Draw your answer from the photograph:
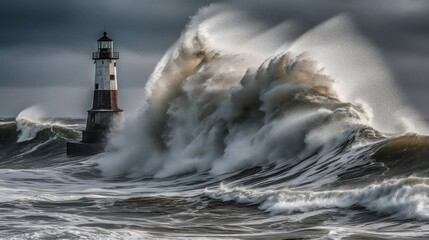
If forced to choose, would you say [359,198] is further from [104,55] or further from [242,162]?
[104,55]

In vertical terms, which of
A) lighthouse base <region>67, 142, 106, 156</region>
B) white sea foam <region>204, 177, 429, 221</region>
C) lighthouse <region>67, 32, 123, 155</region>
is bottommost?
white sea foam <region>204, 177, 429, 221</region>

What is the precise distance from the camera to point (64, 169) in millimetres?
27469

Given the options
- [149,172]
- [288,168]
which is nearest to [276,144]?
[288,168]

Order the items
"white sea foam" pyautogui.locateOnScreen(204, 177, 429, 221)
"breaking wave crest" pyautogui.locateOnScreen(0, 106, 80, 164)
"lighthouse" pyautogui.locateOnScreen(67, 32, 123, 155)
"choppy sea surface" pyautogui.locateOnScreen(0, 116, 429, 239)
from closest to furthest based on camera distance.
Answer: "white sea foam" pyautogui.locateOnScreen(204, 177, 429, 221)
"choppy sea surface" pyautogui.locateOnScreen(0, 116, 429, 239)
"lighthouse" pyautogui.locateOnScreen(67, 32, 123, 155)
"breaking wave crest" pyautogui.locateOnScreen(0, 106, 80, 164)

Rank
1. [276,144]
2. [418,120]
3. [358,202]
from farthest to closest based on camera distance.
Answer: [418,120] → [276,144] → [358,202]

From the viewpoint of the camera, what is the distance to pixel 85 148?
3400 cm

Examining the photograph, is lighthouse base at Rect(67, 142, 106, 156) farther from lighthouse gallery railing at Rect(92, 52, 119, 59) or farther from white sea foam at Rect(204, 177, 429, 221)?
white sea foam at Rect(204, 177, 429, 221)

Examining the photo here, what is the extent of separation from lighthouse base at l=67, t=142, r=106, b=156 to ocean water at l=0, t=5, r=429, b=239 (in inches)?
49.5

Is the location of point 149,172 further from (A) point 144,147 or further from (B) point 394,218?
(B) point 394,218

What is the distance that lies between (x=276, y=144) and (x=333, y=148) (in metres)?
1.78

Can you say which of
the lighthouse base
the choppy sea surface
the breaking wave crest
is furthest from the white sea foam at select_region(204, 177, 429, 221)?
the breaking wave crest

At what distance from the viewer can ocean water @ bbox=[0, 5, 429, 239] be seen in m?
13.3

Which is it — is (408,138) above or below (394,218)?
above

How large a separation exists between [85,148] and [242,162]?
15003 millimetres
